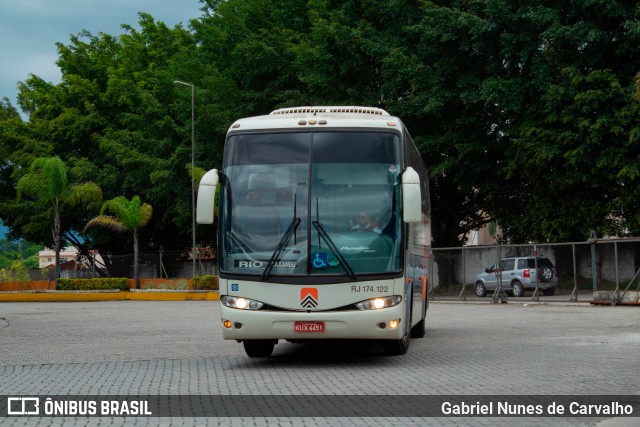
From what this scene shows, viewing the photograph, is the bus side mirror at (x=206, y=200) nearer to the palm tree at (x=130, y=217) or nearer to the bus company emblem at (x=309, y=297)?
the bus company emblem at (x=309, y=297)

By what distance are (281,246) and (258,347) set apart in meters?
2.16

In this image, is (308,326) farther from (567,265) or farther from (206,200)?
(567,265)

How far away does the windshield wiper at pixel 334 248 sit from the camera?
13148 millimetres

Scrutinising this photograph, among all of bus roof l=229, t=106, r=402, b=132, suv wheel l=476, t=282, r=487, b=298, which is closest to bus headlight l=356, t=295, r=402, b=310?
bus roof l=229, t=106, r=402, b=132

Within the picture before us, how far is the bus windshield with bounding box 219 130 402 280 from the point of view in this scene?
1326cm

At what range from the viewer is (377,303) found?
519 inches

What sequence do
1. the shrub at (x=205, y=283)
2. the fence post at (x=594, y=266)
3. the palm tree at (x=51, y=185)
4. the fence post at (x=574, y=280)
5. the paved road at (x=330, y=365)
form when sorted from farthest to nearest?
the palm tree at (x=51, y=185) < the shrub at (x=205, y=283) < the fence post at (x=574, y=280) < the fence post at (x=594, y=266) < the paved road at (x=330, y=365)

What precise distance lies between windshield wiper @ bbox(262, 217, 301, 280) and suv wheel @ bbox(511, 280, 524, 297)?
24141 mm

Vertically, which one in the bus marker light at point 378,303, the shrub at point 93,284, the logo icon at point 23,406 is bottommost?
the logo icon at point 23,406

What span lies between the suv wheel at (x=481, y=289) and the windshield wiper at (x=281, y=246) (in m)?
25.6

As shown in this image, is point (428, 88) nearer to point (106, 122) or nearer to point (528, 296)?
point (528, 296)

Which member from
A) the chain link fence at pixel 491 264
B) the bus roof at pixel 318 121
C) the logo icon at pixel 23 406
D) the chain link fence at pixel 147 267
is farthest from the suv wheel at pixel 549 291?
the logo icon at pixel 23 406

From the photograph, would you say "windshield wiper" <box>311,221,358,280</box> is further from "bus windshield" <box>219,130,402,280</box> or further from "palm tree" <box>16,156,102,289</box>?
"palm tree" <box>16,156,102,289</box>

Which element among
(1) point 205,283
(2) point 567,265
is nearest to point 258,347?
(2) point 567,265
